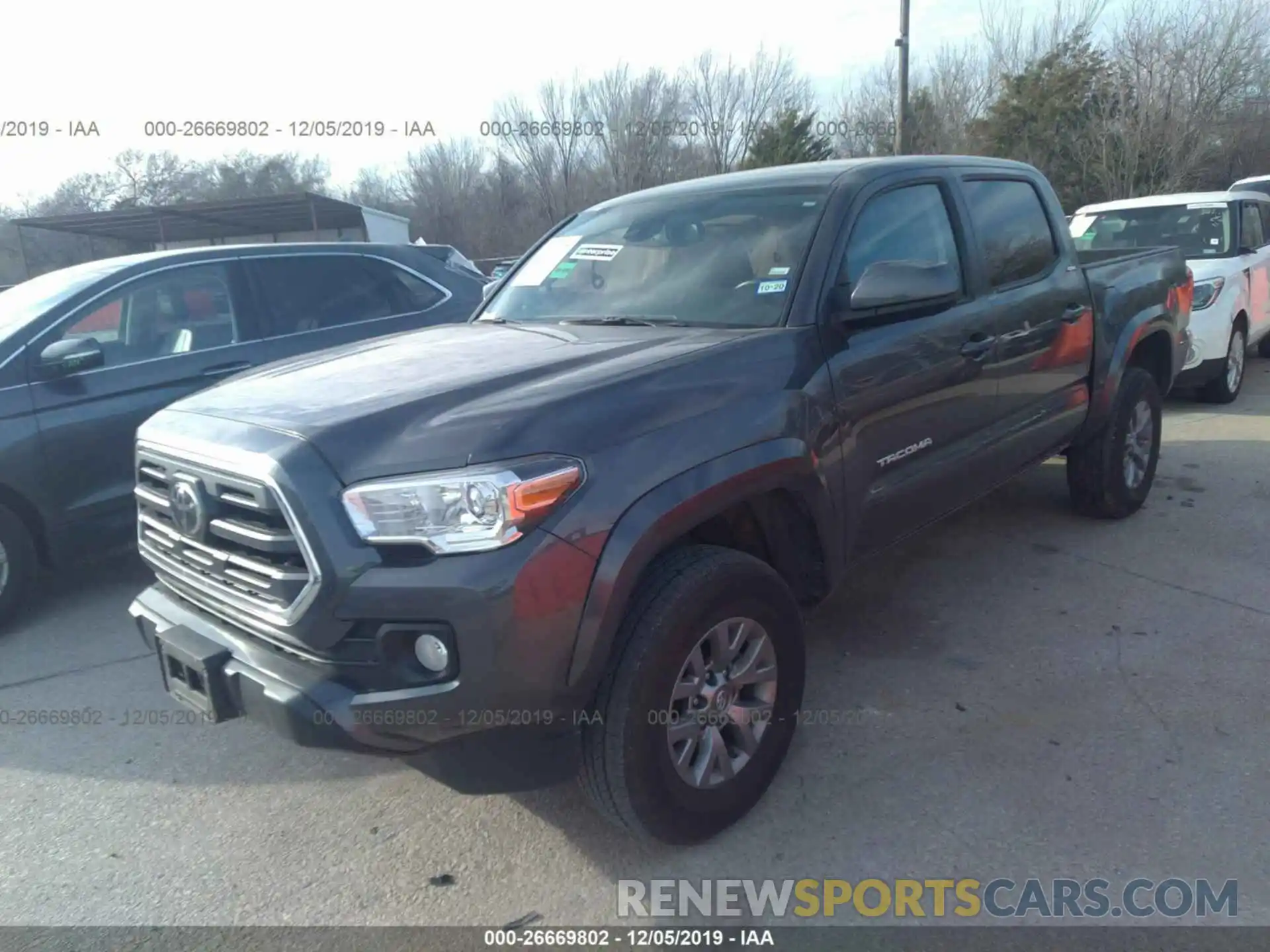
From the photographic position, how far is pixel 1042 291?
14.3 feet

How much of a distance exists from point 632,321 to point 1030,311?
6.41 ft

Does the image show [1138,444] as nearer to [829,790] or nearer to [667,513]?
[829,790]

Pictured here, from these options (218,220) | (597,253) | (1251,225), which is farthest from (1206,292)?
(218,220)

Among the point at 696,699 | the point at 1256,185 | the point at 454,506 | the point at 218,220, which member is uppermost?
the point at 218,220

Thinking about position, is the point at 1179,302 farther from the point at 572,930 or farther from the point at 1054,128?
the point at 1054,128

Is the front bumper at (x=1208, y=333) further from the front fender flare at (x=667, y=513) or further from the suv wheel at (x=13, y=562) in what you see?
the suv wheel at (x=13, y=562)

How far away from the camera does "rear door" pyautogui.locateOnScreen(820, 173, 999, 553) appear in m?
3.22

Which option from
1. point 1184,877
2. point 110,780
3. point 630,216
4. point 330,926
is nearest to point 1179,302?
point 630,216

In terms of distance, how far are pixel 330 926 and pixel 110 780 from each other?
1.30 metres

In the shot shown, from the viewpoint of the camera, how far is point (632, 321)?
340 cm

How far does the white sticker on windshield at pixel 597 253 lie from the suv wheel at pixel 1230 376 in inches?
270

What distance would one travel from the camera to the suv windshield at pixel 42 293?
4.84 m

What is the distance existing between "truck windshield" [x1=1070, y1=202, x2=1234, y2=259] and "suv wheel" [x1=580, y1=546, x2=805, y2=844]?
728 cm

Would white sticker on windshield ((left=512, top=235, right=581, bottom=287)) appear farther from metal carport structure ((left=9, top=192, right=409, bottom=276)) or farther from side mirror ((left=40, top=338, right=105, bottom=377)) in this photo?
metal carport structure ((left=9, top=192, right=409, bottom=276))
